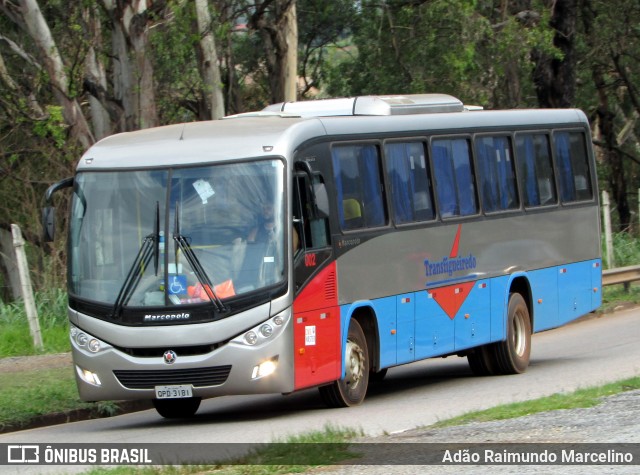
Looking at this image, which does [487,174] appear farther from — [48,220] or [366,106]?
[48,220]

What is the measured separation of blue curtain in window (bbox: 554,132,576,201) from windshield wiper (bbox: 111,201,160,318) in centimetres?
705

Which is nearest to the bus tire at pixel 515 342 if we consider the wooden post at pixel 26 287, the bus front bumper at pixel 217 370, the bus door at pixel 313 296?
the bus door at pixel 313 296

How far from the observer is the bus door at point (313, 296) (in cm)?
1218

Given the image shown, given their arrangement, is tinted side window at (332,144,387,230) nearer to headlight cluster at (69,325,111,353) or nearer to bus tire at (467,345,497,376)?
headlight cluster at (69,325,111,353)

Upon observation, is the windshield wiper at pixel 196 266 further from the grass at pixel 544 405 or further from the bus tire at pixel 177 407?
the grass at pixel 544 405

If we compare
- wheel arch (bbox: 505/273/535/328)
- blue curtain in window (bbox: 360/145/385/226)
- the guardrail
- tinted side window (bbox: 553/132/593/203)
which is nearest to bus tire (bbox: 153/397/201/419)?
blue curtain in window (bbox: 360/145/385/226)

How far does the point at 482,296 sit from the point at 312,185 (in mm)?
3899

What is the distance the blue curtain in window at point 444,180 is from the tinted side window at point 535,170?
5.55ft

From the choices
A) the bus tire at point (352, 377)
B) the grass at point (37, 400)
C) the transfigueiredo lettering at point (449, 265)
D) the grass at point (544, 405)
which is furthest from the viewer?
the transfigueiredo lettering at point (449, 265)

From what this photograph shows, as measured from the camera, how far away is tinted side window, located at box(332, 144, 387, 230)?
43.6 feet

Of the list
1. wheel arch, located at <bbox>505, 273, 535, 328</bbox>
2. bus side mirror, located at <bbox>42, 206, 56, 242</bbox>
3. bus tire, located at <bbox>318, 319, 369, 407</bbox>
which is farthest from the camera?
wheel arch, located at <bbox>505, 273, 535, 328</bbox>

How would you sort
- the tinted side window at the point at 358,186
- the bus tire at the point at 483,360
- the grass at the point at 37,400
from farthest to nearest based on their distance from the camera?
the bus tire at the point at 483,360 < the tinted side window at the point at 358,186 < the grass at the point at 37,400

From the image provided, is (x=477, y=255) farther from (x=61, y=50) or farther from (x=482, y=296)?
(x=61, y=50)

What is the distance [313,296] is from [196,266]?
46.4 inches
